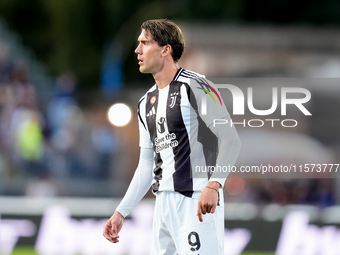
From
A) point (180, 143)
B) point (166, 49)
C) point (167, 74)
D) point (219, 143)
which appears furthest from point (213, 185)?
point (166, 49)

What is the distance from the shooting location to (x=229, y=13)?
27.2 m

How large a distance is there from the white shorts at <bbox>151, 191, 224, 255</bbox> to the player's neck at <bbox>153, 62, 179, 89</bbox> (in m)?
0.76

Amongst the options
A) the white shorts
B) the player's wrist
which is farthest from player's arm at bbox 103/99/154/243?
the player's wrist

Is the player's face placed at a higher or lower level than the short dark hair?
lower

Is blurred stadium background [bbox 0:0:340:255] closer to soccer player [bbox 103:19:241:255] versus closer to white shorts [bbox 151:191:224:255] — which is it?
soccer player [bbox 103:19:241:255]

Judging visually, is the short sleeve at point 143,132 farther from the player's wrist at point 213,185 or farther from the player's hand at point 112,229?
the player's wrist at point 213,185

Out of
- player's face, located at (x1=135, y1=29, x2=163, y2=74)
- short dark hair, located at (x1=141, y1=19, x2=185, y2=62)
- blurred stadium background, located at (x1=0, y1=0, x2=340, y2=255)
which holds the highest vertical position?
short dark hair, located at (x1=141, y1=19, x2=185, y2=62)

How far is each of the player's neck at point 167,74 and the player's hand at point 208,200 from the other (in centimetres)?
86

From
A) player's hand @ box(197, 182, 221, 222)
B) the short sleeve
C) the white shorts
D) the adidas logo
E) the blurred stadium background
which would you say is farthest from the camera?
the blurred stadium background

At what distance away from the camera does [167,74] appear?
177 inches

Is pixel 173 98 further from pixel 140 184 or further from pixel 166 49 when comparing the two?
pixel 140 184

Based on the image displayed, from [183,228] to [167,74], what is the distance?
104 centimetres

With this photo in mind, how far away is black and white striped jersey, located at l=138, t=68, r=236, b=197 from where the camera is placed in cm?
430

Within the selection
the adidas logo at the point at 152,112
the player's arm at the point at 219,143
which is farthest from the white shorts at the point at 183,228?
the adidas logo at the point at 152,112
